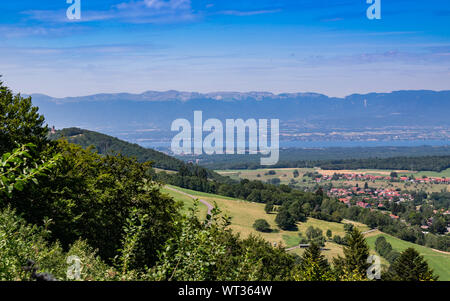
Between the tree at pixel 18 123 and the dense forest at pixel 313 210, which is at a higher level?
the tree at pixel 18 123

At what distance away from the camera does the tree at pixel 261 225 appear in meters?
83.1

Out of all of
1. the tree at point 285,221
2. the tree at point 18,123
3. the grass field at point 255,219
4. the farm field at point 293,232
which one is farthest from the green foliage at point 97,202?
the tree at point 285,221

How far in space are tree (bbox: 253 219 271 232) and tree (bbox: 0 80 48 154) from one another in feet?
199

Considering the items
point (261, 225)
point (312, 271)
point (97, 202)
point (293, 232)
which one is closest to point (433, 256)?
point (293, 232)

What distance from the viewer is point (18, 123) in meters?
25.7

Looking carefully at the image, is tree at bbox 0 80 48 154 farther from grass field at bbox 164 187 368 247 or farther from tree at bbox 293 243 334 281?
grass field at bbox 164 187 368 247

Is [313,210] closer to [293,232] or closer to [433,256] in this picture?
[293,232]

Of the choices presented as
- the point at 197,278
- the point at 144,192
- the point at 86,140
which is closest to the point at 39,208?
the point at 144,192

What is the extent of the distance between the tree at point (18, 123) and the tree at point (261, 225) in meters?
60.6

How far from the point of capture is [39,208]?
23641 millimetres

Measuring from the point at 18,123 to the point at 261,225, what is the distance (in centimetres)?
6433

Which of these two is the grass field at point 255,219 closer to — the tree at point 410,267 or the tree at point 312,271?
the tree at point 312,271

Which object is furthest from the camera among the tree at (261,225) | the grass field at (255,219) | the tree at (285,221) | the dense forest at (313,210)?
the dense forest at (313,210)
